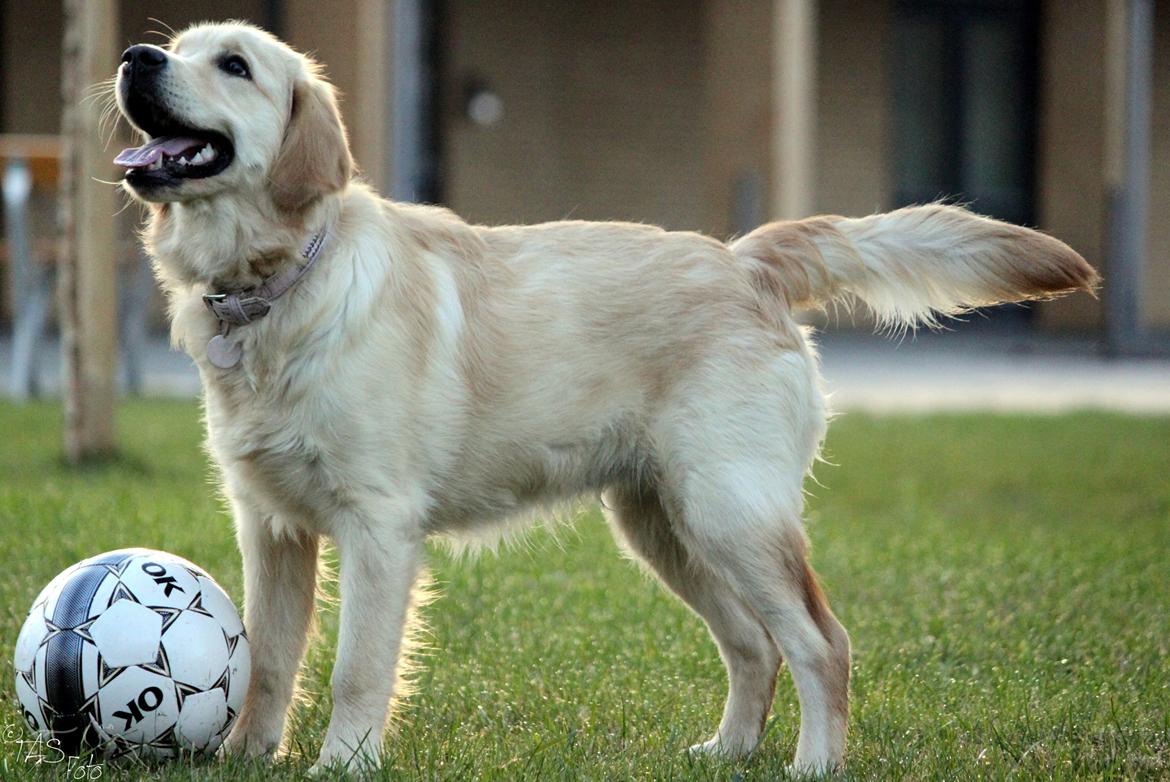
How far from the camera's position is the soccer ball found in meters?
3.40

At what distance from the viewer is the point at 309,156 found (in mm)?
3713

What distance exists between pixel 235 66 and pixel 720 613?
2.01 meters

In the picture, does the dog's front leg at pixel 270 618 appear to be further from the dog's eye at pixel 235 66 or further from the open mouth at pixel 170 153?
Result: the dog's eye at pixel 235 66

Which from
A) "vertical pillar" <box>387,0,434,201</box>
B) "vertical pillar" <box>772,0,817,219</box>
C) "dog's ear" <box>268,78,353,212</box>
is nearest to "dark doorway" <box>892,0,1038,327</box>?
"vertical pillar" <box>772,0,817,219</box>

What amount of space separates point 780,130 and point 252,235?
1025cm

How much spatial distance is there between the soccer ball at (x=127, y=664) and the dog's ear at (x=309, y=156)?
3.25 feet

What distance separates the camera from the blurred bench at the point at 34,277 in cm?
1012

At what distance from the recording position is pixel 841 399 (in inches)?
452

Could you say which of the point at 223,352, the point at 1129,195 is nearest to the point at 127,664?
the point at 223,352

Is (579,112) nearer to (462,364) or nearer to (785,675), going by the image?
(785,675)

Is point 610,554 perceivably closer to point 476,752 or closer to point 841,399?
point 476,752

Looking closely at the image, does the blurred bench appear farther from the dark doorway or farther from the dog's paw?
the dark doorway

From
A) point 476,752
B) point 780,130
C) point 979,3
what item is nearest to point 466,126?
point 780,130

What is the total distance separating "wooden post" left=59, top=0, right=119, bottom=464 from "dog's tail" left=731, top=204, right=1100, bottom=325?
14.6 feet
